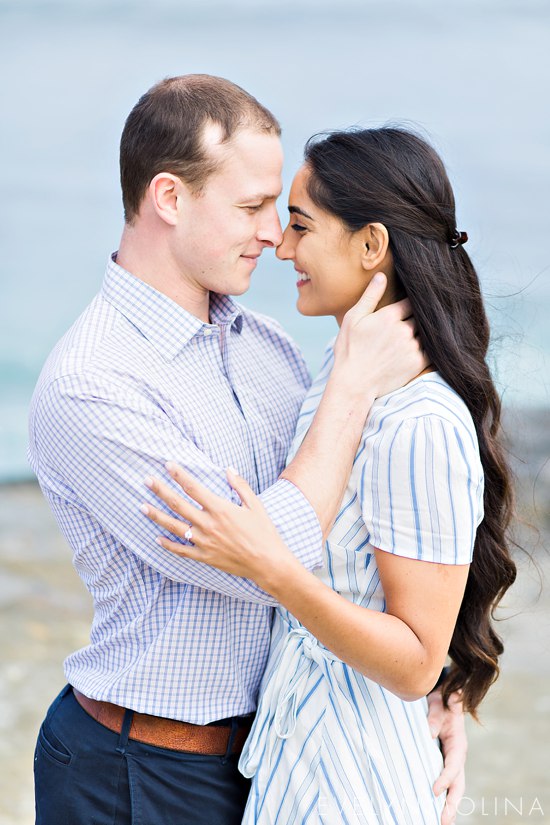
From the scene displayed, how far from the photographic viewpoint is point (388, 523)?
58.0 inches

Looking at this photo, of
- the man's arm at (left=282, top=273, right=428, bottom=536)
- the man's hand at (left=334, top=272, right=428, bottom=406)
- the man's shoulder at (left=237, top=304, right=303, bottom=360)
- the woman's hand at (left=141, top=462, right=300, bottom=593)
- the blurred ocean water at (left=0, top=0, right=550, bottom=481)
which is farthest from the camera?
the blurred ocean water at (left=0, top=0, right=550, bottom=481)

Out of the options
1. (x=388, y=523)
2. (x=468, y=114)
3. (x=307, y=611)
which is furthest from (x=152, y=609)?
(x=468, y=114)

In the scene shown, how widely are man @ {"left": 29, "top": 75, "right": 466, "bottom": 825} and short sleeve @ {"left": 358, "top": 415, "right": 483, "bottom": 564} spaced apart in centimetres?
8

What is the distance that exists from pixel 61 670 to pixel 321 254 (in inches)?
120

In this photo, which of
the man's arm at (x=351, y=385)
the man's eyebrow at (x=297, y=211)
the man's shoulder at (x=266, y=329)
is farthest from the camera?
the man's shoulder at (x=266, y=329)

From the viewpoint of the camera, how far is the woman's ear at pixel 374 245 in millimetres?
1622

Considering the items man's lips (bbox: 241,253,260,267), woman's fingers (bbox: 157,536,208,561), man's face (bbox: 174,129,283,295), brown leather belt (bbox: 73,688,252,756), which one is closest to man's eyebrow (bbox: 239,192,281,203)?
man's face (bbox: 174,129,283,295)

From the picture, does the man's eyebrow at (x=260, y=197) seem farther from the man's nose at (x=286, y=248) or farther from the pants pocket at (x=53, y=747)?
the pants pocket at (x=53, y=747)

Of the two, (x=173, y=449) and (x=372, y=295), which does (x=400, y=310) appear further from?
(x=173, y=449)

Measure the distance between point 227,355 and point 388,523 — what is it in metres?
0.46

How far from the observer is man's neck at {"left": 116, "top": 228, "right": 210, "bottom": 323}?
5.64 feet

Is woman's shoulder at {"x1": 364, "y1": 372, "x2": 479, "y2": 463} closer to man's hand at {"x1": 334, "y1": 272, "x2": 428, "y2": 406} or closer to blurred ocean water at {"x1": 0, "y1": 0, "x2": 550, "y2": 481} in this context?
man's hand at {"x1": 334, "y1": 272, "x2": 428, "y2": 406}


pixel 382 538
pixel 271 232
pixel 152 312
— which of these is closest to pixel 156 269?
pixel 152 312

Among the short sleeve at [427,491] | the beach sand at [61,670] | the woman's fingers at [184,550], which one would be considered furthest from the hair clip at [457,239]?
the woman's fingers at [184,550]
